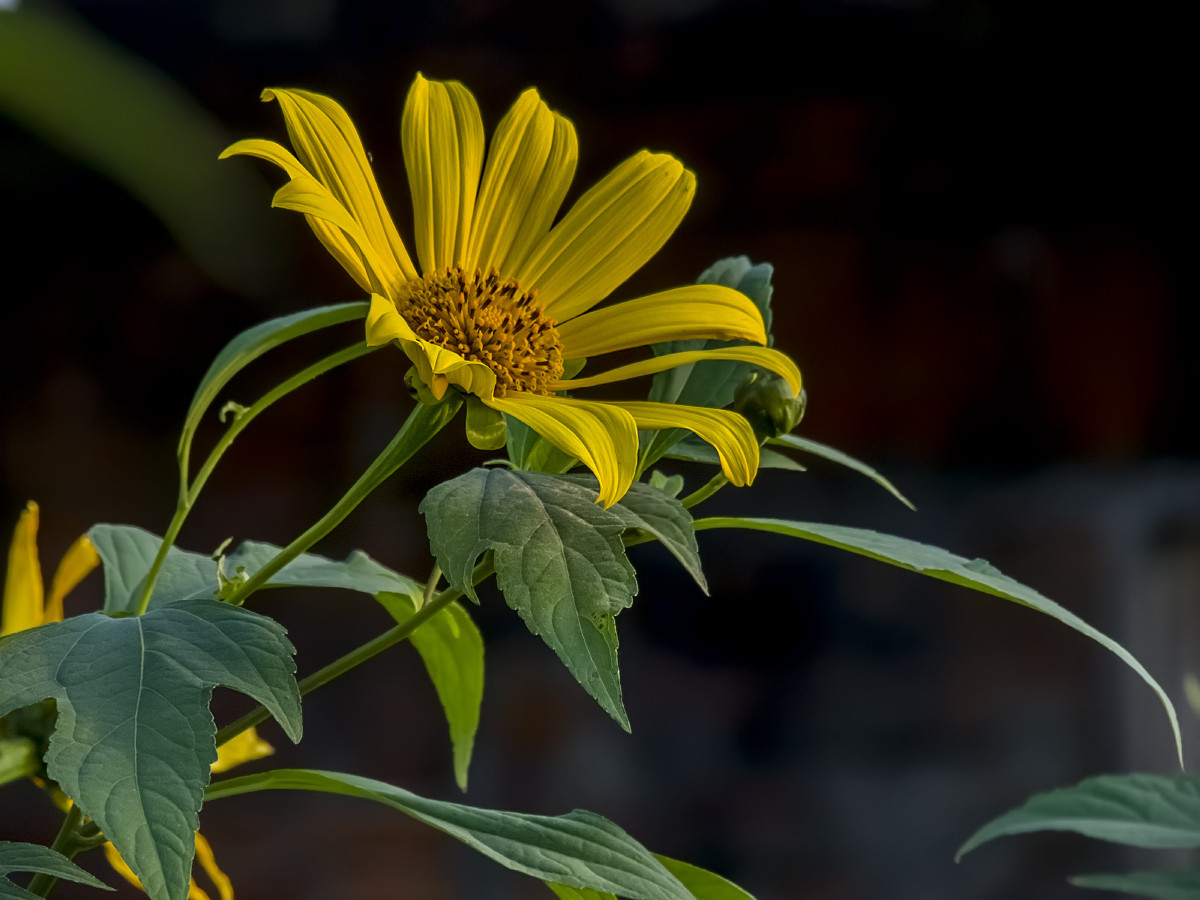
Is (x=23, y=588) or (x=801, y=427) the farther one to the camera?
(x=801, y=427)

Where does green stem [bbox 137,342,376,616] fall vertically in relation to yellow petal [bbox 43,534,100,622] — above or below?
above

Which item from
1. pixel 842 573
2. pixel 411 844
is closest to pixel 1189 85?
pixel 842 573

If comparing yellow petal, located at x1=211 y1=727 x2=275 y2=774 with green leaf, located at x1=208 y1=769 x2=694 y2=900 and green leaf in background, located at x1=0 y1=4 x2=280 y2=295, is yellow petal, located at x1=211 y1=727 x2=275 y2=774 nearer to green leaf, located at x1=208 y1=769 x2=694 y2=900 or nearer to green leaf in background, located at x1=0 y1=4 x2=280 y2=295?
green leaf, located at x1=208 y1=769 x2=694 y2=900

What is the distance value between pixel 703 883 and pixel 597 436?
0.44 feet

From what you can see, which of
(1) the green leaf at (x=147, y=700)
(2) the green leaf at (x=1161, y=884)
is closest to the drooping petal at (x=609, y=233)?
(1) the green leaf at (x=147, y=700)

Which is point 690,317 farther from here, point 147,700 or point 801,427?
point 801,427

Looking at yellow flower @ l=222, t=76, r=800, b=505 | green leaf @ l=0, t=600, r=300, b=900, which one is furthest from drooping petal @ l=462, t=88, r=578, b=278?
green leaf @ l=0, t=600, r=300, b=900

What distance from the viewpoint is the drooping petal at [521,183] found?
318 millimetres

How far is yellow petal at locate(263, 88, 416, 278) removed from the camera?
277mm

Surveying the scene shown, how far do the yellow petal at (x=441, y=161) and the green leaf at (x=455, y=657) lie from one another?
0.10m

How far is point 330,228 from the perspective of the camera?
0.27m

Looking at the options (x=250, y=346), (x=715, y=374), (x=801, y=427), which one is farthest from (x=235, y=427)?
(x=801, y=427)

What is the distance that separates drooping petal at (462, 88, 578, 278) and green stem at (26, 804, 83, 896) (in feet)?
0.54

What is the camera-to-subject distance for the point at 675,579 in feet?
4.65
